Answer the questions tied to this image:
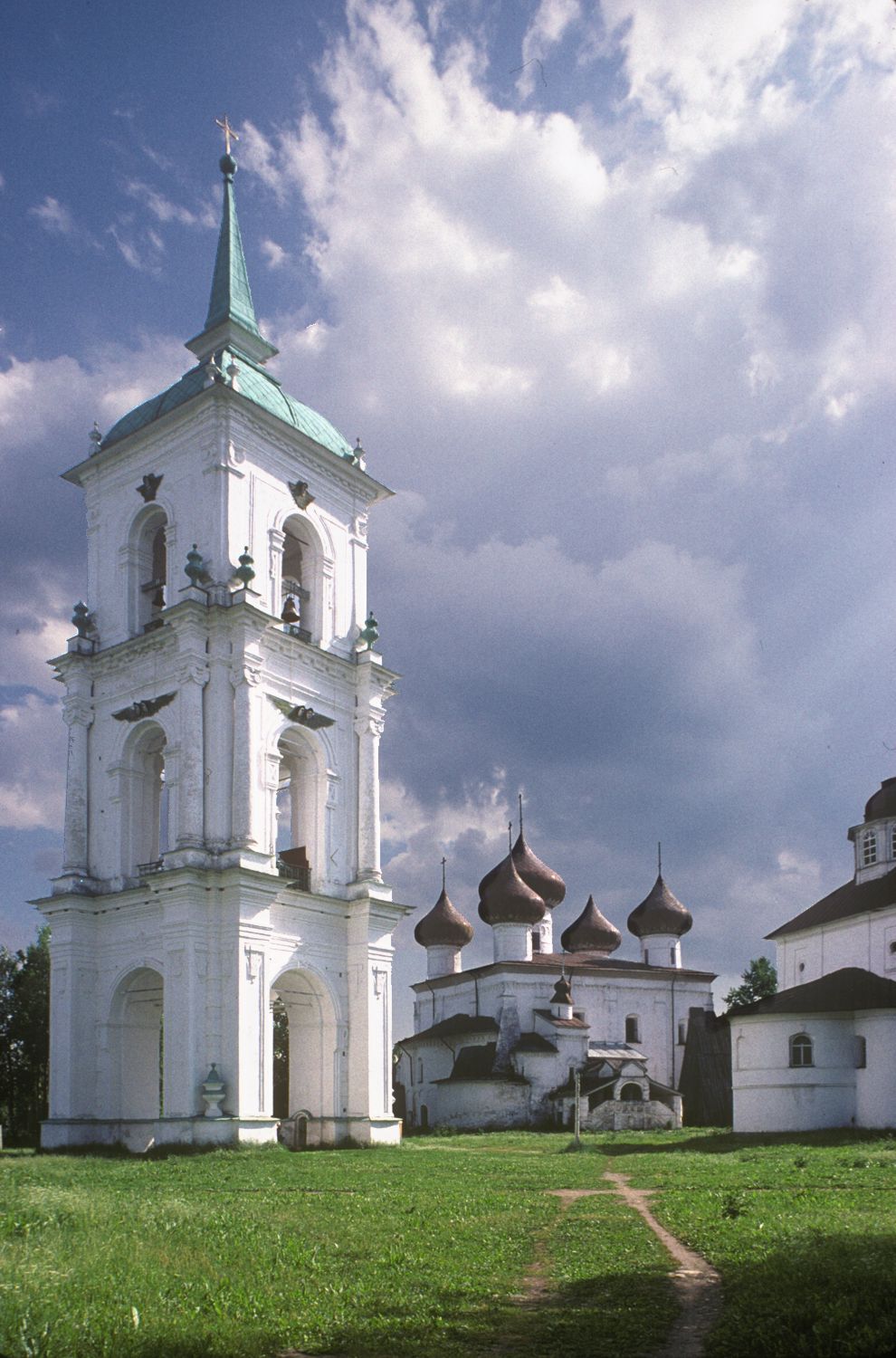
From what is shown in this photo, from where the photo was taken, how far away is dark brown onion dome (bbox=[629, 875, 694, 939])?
169 ft

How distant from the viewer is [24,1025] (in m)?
46.2

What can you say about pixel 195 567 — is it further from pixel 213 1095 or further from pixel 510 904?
pixel 510 904

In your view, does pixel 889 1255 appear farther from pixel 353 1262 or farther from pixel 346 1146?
pixel 346 1146

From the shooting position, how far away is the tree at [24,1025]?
151 ft

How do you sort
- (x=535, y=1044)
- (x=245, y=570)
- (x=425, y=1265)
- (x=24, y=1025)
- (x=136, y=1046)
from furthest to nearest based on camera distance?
(x=24, y=1025), (x=535, y=1044), (x=136, y=1046), (x=245, y=570), (x=425, y=1265)

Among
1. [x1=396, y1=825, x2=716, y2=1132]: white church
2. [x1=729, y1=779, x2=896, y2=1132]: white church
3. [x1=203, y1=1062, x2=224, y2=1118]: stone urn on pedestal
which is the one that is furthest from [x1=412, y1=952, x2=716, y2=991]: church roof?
[x1=203, y1=1062, x2=224, y2=1118]: stone urn on pedestal

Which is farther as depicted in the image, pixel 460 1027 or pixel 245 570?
pixel 460 1027

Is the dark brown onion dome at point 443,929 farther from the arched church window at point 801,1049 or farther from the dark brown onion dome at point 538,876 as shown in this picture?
the arched church window at point 801,1049

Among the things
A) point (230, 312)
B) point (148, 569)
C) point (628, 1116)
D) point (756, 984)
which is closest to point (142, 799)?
point (148, 569)

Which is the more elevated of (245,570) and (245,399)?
(245,399)

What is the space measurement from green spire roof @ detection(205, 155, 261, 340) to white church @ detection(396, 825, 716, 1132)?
22412 millimetres

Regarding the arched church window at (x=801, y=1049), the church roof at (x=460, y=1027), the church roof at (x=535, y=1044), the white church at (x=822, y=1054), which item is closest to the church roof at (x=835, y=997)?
the white church at (x=822, y=1054)

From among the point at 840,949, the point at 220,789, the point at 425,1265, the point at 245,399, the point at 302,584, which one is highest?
the point at 245,399

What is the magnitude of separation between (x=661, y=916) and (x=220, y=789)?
2720cm
